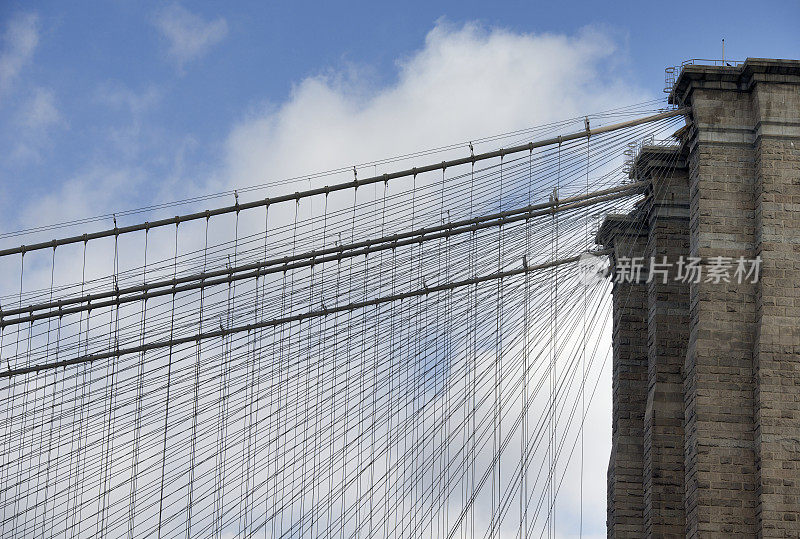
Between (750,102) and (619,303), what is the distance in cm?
650

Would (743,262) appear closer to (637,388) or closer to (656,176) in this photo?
(656,176)

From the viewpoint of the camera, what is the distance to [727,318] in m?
25.4

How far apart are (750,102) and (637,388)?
7261 mm

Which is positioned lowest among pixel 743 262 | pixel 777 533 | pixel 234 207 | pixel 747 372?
pixel 777 533

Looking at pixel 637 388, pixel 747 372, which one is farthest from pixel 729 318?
pixel 637 388

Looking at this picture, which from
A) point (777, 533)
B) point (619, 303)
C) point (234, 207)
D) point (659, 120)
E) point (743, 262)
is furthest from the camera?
point (619, 303)

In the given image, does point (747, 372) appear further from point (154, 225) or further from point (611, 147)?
point (154, 225)

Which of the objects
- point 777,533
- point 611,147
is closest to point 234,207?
point 611,147

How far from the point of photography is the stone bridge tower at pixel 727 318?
24.4 m

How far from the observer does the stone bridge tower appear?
24.4 m

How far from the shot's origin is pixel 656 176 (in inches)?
1141

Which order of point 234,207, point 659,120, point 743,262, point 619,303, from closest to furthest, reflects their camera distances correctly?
point 743,262 < point 659,120 < point 234,207 < point 619,303

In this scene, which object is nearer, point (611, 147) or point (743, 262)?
point (743, 262)

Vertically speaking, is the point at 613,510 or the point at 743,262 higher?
the point at 743,262
